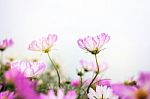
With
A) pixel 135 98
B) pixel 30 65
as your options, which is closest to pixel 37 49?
pixel 30 65

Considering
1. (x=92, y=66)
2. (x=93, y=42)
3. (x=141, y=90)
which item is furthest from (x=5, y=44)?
(x=141, y=90)

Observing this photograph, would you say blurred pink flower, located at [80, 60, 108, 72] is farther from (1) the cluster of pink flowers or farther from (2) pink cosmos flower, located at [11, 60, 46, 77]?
(2) pink cosmos flower, located at [11, 60, 46, 77]

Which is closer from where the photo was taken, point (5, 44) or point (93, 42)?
point (93, 42)

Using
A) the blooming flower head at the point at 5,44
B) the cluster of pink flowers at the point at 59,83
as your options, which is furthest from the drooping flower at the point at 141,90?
the blooming flower head at the point at 5,44

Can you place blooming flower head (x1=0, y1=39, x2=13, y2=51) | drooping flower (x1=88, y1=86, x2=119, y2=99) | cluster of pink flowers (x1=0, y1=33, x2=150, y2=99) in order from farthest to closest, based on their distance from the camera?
blooming flower head (x1=0, y1=39, x2=13, y2=51)
drooping flower (x1=88, y1=86, x2=119, y2=99)
cluster of pink flowers (x1=0, y1=33, x2=150, y2=99)

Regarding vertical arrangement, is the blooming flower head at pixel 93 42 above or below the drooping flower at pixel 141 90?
above

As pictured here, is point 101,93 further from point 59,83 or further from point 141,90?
point 141,90

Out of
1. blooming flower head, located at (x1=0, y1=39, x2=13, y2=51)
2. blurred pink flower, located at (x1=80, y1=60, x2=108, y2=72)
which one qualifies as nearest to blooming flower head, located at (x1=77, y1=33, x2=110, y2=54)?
blurred pink flower, located at (x1=80, y1=60, x2=108, y2=72)

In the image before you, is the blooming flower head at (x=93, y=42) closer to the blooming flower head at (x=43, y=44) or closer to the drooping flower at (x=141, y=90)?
the blooming flower head at (x=43, y=44)
